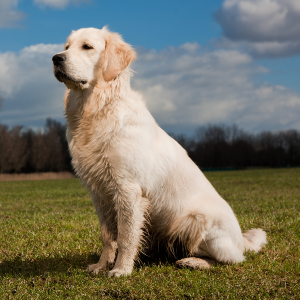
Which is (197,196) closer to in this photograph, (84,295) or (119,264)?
(119,264)

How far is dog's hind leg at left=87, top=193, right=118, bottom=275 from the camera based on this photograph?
3730 mm

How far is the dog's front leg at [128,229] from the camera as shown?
3.41 m

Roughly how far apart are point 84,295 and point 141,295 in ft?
1.71

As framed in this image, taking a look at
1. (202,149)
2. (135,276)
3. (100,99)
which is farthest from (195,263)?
(202,149)

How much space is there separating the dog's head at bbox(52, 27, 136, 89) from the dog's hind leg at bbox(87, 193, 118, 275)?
1.28 metres

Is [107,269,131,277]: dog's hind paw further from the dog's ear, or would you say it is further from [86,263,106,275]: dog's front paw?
the dog's ear

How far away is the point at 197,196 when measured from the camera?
378cm

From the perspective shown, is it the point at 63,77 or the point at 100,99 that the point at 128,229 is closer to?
the point at 100,99

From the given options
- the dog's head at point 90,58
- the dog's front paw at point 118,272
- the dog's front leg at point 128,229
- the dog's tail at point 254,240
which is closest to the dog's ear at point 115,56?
the dog's head at point 90,58

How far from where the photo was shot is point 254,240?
4477 millimetres

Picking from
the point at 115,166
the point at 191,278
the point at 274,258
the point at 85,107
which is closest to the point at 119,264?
the point at 191,278

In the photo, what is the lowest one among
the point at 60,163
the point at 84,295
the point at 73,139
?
the point at 60,163

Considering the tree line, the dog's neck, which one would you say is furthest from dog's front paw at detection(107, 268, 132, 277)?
the tree line

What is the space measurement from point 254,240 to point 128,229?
1972 millimetres
